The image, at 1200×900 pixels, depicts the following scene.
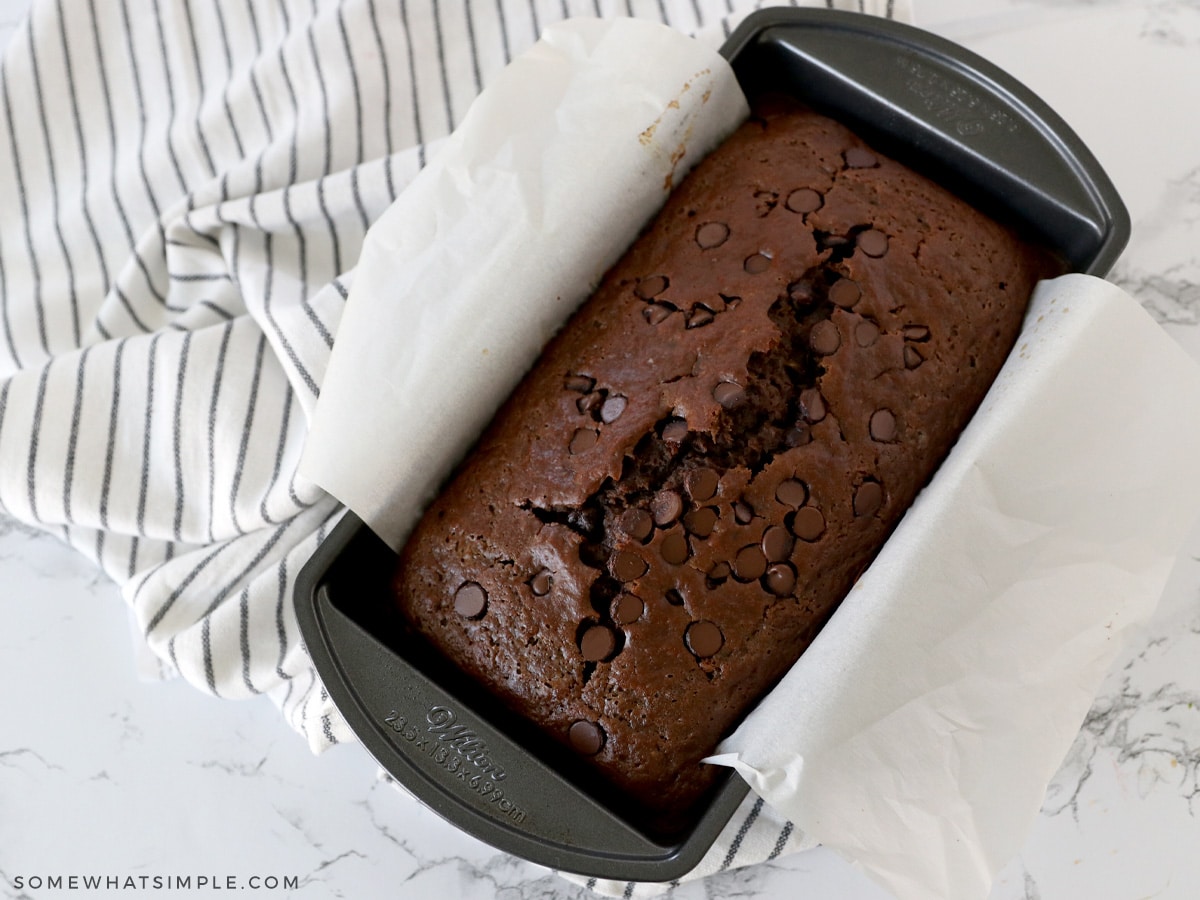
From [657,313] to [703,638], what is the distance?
369 millimetres

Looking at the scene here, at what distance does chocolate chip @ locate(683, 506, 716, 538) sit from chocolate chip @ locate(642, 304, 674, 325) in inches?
9.0

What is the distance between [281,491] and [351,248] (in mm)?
399

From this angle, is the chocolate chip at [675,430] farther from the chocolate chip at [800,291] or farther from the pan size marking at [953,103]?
the pan size marking at [953,103]

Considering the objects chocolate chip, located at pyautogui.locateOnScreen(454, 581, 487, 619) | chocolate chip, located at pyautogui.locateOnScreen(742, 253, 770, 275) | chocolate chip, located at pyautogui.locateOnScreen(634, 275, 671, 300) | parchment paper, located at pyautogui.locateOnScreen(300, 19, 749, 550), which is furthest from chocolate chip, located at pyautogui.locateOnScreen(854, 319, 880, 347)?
chocolate chip, located at pyautogui.locateOnScreen(454, 581, 487, 619)

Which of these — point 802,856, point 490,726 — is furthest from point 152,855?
point 802,856

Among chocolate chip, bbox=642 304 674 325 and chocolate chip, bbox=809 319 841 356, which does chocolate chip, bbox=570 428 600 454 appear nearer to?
chocolate chip, bbox=642 304 674 325

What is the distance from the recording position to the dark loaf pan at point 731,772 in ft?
3.36

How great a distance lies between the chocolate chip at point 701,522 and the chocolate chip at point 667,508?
0.6 inches

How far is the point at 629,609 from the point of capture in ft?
3.42

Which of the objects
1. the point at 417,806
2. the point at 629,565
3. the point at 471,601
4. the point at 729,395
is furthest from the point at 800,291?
the point at 417,806

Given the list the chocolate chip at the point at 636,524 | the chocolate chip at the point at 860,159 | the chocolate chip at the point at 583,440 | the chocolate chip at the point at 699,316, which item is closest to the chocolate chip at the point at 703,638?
the chocolate chip at the point at 636,524

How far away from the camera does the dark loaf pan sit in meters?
1.03

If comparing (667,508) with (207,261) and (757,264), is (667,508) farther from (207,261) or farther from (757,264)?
(207,261)

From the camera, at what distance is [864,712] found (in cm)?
103
